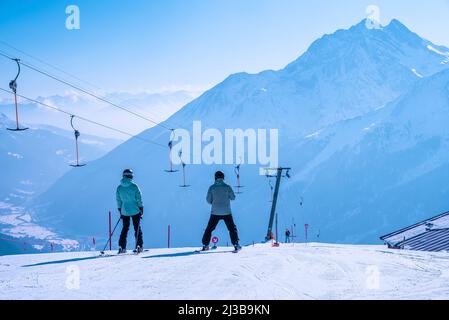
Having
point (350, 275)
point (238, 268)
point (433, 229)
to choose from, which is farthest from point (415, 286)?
point (433, 229)

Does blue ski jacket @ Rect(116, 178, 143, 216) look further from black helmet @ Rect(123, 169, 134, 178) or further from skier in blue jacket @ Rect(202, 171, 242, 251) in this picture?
skier in blue jacket @ Rect(202, 171, 242, 251)

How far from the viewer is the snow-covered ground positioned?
23.5 ft

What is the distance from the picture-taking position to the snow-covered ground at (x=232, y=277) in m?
7.18

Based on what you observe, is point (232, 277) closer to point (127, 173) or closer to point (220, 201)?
point (220, 201)

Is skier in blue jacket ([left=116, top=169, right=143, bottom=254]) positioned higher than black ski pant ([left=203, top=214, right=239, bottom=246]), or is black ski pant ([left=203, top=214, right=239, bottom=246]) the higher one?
skier in blue jacket ([left=116, top=169, right=143, bottom=254])

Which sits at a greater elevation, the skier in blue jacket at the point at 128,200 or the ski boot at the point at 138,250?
the skier in blue jacket at the point at 128,200

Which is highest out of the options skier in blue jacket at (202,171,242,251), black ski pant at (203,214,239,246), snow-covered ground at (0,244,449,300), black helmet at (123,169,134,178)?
black helmet at (123,169,134,178)

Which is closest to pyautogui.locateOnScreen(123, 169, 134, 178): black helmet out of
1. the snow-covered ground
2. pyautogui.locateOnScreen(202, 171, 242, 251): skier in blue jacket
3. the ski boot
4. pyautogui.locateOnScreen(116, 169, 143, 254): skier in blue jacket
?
pyautogui.locateOnScreen(116, 169, 143, 254): skier in blue jacket

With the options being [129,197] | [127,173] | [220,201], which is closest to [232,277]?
[220,201]

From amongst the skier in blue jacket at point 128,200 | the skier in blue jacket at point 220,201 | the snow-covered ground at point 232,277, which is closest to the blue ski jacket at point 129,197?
the skier in blue jacket at point 128,200

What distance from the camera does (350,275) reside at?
29.1 ft

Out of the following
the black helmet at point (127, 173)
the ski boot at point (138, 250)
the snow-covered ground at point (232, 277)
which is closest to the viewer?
the snow-covered ground at point (232, 277)

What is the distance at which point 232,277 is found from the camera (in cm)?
860

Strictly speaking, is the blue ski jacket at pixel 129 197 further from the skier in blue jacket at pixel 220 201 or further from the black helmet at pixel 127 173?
the skier in blue jacket at pixel 220 201
